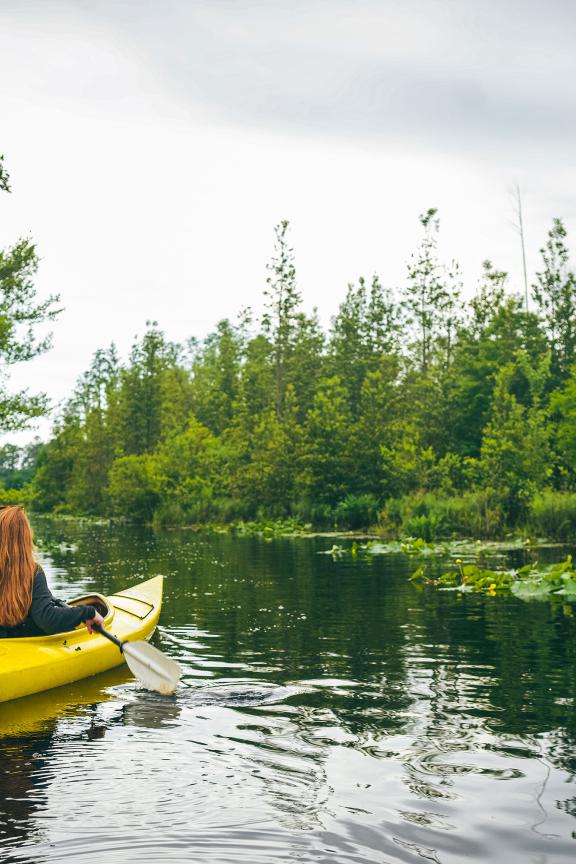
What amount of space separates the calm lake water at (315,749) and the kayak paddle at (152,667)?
0.13m

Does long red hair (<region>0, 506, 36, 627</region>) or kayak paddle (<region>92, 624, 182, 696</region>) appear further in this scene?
kayak paddle (<region>92, 624, 182, 696</region>)

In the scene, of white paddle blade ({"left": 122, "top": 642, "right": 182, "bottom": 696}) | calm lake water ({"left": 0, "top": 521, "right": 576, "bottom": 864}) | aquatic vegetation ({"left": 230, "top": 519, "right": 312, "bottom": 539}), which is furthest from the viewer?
aquatic vegetation ({"left": 230, "top": 519, "right": 312, "bottom": 539})

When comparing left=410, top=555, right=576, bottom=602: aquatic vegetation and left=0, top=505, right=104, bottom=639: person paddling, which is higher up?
left=0, top=505, right=104, bottom=639: person paddling

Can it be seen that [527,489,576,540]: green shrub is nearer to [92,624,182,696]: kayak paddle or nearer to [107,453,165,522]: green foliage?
[92,624,182,696]: kayak paddle

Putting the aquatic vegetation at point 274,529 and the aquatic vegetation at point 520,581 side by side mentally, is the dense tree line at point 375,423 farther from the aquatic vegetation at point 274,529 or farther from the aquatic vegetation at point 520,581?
the aquatic vegetation at point 520,581

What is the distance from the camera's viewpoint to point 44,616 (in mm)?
6824

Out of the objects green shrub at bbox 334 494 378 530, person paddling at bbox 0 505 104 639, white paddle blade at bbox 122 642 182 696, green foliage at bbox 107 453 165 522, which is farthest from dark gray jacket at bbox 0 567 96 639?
green foliage at bbox 107 453 165 522

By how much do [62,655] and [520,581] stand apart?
23.8 ft

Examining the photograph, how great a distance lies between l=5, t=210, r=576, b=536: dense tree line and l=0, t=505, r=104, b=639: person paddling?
16783 millimetres

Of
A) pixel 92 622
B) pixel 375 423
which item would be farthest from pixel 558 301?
pixel 92 622

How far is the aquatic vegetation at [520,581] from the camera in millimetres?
12297

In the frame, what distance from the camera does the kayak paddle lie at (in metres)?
7.09

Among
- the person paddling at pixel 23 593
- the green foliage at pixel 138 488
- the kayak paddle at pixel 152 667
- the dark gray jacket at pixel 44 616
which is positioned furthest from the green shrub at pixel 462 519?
the green foliage at pixel 138 488

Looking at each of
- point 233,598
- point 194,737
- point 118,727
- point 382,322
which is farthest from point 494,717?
point 382,322
